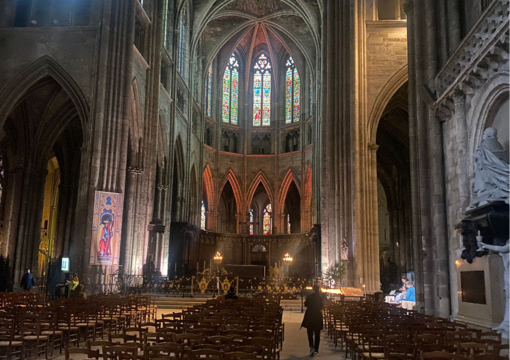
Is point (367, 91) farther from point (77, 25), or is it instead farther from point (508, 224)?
point (508, 224)

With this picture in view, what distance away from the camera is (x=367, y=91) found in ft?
83.6

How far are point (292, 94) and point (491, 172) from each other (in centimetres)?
3782

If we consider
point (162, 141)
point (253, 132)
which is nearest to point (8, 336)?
point (162, 141)

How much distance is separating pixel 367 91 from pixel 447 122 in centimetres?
1237

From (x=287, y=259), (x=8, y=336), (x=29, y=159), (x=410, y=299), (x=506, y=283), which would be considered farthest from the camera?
(x=287, y=259)

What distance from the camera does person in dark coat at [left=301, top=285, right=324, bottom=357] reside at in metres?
10.3

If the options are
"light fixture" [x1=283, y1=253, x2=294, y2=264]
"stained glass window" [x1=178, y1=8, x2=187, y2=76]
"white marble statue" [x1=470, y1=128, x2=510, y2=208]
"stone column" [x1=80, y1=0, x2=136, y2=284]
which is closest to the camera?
"white marble statue" [x1=470, y1=128, x2=510, y2=208]

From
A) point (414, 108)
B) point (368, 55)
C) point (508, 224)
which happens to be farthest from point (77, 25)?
point (508, 224)

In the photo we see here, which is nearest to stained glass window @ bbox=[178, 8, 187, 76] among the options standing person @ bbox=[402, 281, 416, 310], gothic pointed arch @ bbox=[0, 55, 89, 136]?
gothic pointed arch @ bbox=[0, 55, 89, 136]

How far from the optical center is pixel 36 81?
79.0ft

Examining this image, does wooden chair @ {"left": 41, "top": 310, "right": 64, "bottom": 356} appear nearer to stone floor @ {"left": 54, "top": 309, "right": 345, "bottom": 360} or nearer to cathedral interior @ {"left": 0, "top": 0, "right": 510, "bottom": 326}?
stone floor @ {"left": 54, "top": 309, "right": 345, "bottom": 360}

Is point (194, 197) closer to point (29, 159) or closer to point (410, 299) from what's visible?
point (29, 159)

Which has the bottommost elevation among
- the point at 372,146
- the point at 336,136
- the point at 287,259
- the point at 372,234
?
the point at 287,259

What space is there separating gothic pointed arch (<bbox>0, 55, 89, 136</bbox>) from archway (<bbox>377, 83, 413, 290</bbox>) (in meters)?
17.1
